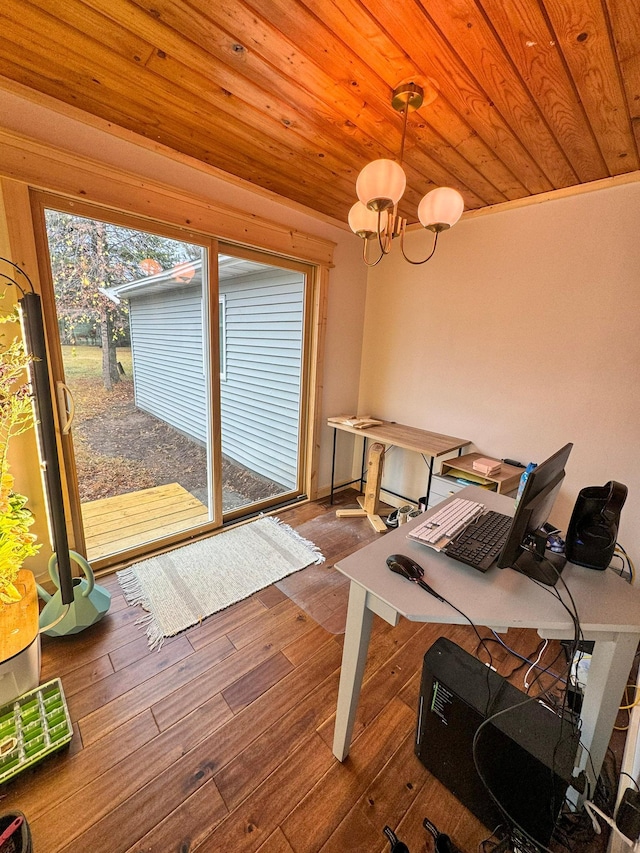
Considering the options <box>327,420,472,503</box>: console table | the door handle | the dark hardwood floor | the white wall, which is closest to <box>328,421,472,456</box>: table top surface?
<box>327,420,472,503</box>: console table

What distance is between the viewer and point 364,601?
104cm

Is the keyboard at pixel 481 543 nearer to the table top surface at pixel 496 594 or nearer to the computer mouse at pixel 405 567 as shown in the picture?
the table top surface at pixel 496 594

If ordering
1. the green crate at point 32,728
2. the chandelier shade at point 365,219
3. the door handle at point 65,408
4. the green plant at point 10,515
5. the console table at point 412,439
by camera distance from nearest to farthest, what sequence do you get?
the green crate at point 32,728
the green plant at point 10,515
the chandelier shade at point 365,219
the door handle at point 65,408
the console table at point 412,439

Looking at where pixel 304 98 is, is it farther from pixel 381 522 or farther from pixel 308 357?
pixel 381 522

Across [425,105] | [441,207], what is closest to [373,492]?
[441,207]

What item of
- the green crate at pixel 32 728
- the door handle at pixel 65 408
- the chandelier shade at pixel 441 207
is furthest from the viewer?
the door handle at pixel 65 408

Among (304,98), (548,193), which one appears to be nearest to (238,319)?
(304,98)

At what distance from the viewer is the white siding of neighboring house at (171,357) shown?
2.25 meters

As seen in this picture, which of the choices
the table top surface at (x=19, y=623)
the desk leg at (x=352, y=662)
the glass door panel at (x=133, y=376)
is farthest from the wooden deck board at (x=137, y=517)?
the desk leg at (x=352, y=662)

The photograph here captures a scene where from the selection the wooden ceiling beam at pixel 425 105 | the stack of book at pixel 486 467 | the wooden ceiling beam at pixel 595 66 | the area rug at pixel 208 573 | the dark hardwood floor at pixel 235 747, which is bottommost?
the dark hardwood floor at pixel 235 747

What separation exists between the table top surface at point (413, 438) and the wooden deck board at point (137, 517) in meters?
1.43

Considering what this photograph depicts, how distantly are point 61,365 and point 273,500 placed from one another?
6.40ft

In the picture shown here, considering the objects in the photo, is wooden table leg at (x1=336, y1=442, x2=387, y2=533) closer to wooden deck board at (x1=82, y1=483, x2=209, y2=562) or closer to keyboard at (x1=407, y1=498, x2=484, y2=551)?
wooden deck board at (x1=82, y1=483, x2=209, y2=562)

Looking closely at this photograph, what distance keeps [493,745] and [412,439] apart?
1911 mm
